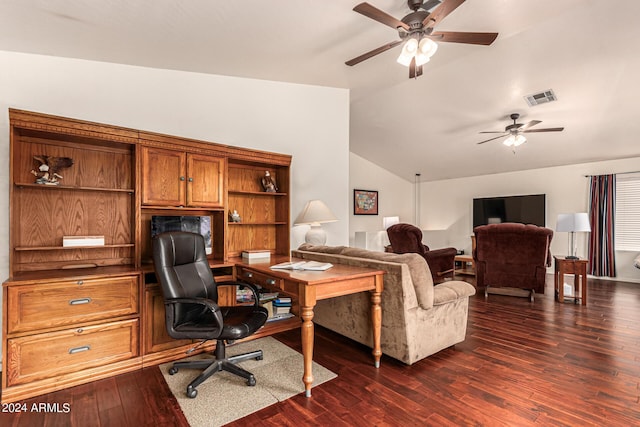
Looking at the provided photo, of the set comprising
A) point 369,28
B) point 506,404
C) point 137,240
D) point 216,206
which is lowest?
point 506,404

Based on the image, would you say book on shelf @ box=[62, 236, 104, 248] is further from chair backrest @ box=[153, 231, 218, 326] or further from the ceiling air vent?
the ceiling air vent

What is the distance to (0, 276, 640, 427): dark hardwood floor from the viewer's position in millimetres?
1772

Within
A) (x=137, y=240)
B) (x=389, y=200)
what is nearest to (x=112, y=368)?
(x=137, y=240)

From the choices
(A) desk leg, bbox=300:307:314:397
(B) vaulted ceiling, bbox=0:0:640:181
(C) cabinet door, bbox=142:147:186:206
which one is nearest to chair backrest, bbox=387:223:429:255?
(B) vaulted ceiling, bbox=0:0:640:181

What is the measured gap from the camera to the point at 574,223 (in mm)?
4234

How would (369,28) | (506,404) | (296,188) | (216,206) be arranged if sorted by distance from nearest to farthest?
(506,404)
(369,28)
(216,206)
(296,188)

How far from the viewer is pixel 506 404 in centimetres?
190

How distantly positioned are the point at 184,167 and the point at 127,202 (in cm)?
59

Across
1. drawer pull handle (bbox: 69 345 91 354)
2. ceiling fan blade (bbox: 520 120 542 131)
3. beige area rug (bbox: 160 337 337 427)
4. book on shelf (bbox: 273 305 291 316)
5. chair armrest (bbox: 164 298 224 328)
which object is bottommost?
beige area rug (bbox: 160 337 337 427)

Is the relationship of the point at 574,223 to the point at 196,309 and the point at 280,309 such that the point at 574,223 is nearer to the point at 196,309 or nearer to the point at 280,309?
the point at 280,309

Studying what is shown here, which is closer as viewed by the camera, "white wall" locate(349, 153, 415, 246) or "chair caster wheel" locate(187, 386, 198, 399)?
"chair caster wheel" locate(187, 386, 198, 399)

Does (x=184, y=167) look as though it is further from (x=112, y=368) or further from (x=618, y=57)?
(x=618, y=57)

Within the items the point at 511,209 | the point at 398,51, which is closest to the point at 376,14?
the point at 398,51

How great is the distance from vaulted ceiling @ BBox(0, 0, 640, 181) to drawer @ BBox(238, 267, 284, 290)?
1.95 metres
